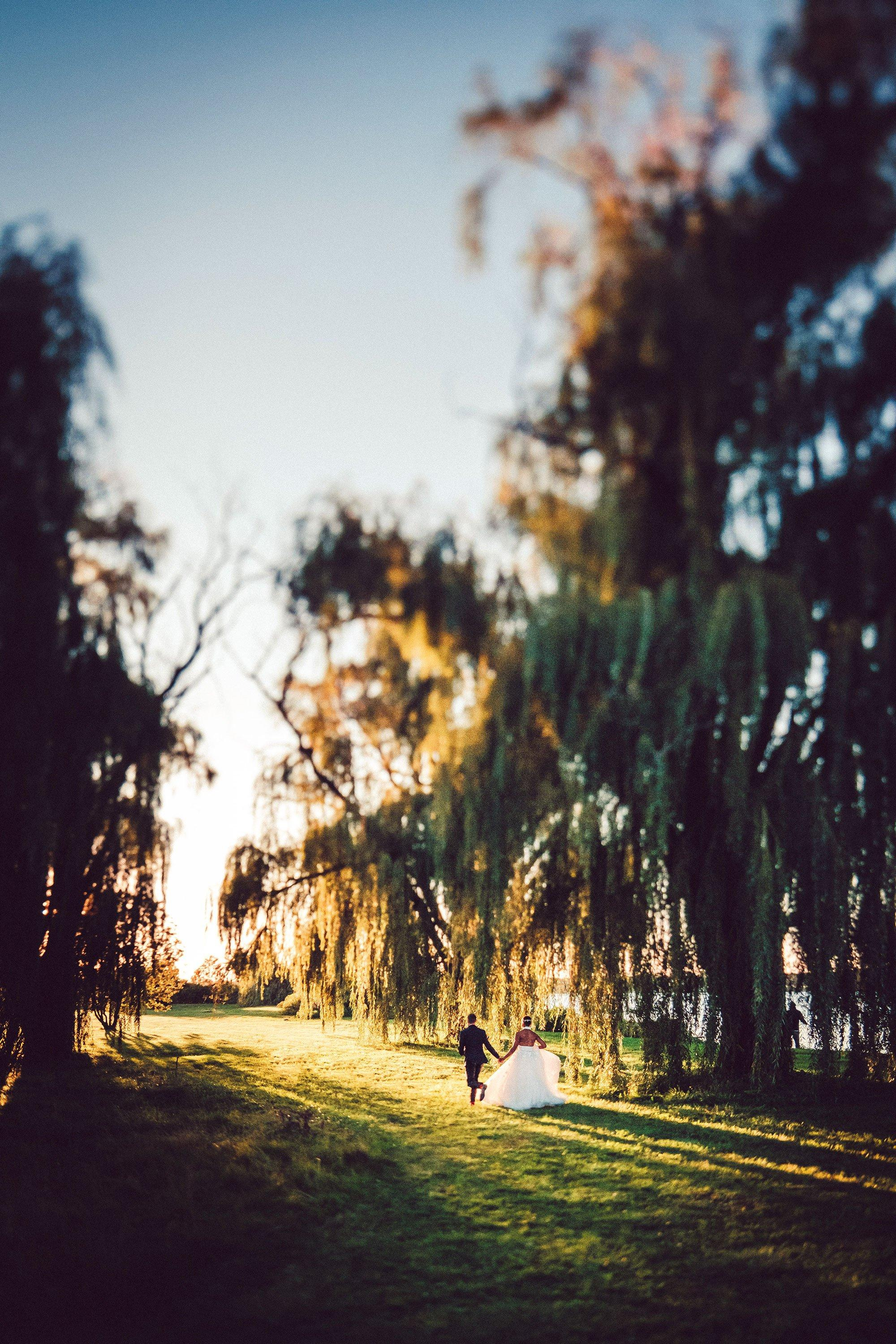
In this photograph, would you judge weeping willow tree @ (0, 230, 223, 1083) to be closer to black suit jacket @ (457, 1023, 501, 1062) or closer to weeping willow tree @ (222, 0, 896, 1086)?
weeping willow tree @ (222, 0, 896, 1086)

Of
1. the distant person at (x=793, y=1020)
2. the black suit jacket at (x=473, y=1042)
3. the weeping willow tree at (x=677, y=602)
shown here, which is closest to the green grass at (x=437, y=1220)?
the black suit jacket at (x=473, y=1042)

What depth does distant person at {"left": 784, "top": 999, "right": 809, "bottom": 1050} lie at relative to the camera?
6730 mm

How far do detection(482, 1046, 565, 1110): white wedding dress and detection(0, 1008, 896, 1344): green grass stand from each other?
45 cm

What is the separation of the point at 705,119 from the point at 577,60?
778mm

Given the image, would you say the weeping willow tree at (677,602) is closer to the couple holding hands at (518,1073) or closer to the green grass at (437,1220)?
the green grass at (437,1220)

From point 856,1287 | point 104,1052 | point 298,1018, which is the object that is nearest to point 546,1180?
point 856,1287

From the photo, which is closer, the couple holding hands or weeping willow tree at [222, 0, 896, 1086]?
weeping willow tree at [222, 0, 896, 1086]

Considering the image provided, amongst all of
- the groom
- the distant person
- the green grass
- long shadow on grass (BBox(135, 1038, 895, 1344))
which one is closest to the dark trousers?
the groom

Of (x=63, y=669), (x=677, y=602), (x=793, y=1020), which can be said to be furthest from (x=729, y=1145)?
(x=63, y=669)

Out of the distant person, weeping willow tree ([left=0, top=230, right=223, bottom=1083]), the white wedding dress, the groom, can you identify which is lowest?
the white wedding dress

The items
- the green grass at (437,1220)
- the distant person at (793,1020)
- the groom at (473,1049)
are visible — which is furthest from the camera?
the groom at (473,1049)

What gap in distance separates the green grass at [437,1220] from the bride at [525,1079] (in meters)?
0.46

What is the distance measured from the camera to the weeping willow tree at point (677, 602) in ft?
13.3

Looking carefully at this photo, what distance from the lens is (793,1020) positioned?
25.1 feet
